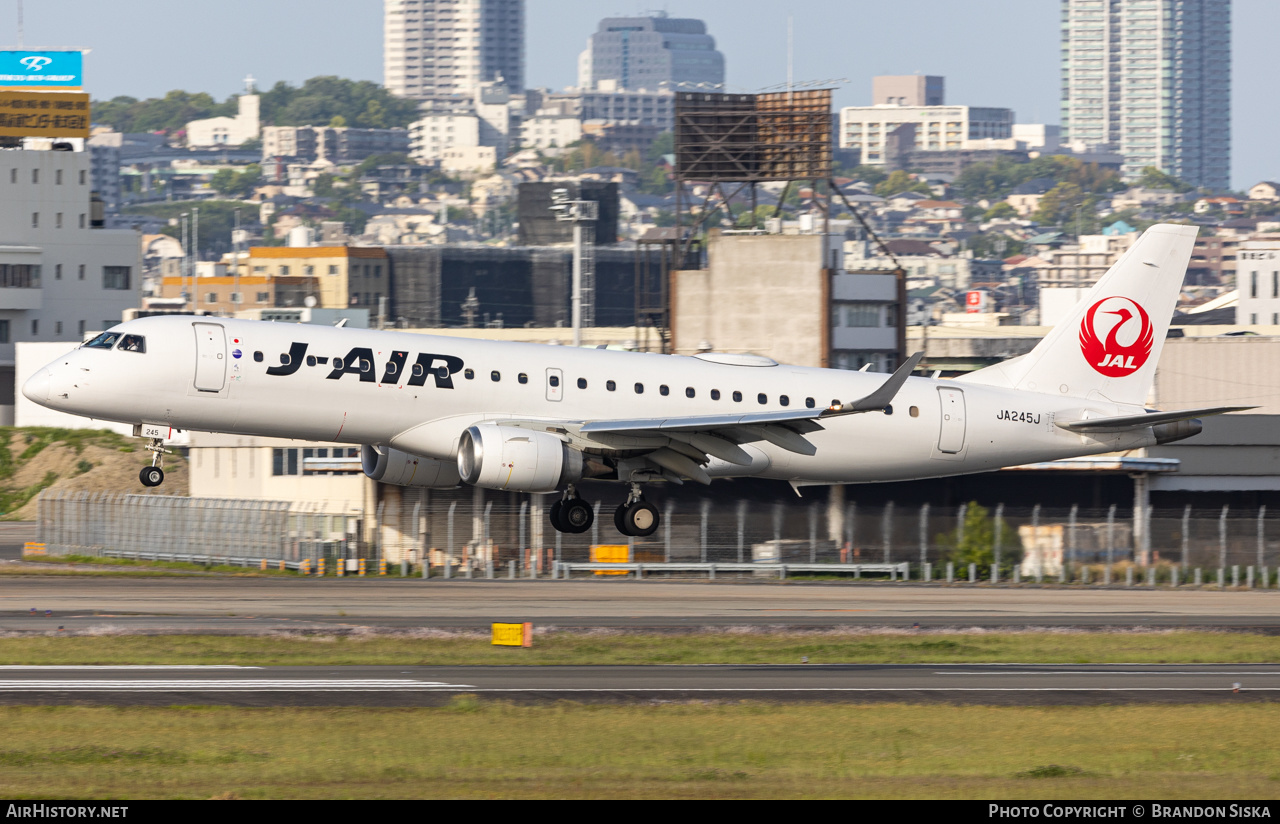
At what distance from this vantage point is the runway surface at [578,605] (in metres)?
47.9

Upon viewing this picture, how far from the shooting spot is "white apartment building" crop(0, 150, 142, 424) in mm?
136125

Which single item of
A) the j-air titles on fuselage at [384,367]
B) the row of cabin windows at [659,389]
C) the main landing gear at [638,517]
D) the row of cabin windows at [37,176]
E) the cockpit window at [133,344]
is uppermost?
the row of cabin windows at [37,176]

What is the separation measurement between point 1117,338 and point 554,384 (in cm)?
1819

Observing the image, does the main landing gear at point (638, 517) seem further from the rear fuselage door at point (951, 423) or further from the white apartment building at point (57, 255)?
the white apartment building at point (57, 255)

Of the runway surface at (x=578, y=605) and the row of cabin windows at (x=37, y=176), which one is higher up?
the row of cabin windows at (x=37, y=176)

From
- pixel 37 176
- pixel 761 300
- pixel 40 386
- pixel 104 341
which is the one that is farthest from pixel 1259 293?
pixel 40 386

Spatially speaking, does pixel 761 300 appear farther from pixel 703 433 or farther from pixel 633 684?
pixel 633 684

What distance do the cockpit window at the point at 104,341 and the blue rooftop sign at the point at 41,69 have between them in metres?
125

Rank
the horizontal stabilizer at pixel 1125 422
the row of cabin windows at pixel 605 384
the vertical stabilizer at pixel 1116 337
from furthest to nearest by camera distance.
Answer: the vertical stabilizer at pixel 1116 337, the horizontal stabilizer at pixel 1125 422, the row of cabin windows at pixel 605 384

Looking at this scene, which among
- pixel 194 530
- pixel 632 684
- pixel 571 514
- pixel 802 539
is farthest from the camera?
pixel 194 530

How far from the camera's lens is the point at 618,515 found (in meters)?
44.4

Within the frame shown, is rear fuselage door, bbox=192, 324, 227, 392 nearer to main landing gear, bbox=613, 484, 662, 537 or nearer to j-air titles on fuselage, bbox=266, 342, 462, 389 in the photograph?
j-air titles on fuselage, bbox=266, 342, 462, 389

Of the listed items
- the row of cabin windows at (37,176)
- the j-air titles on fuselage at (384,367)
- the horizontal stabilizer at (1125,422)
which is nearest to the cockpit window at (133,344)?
the j-air titles on fuselage at (384,367)

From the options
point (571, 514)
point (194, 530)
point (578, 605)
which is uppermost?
point (571, 514)
